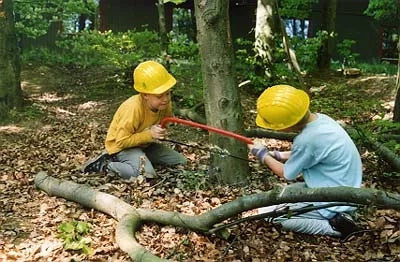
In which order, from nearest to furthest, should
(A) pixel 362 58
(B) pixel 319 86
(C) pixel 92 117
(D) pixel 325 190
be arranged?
(D) pixel 325 190, (C) pixel 92 117, (B) pixel 319 86, (A) pixel 362 58

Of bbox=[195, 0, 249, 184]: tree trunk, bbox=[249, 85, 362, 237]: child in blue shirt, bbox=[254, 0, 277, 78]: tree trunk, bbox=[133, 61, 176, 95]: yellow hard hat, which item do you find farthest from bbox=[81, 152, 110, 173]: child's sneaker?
bbox=[254, 0, 277, 78]: tree trunk

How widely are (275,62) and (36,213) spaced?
7.88 meters

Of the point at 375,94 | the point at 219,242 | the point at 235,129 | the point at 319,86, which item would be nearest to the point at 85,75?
the point at 319,86

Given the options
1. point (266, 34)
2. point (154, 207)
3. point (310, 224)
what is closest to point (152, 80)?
point (154, 207)

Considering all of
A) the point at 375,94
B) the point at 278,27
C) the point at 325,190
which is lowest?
the point at 375,94

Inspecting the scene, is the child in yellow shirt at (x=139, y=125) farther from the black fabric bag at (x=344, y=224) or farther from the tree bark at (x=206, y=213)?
the black fabric bag at (x=344, y=224)

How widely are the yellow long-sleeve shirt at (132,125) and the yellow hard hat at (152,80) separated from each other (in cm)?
31

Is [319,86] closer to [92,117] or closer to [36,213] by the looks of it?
[92,117]

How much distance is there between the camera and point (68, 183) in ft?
17.0

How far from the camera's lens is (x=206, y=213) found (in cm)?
395

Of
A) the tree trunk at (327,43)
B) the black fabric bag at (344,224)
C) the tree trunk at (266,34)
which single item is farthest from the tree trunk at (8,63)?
the tree trunk at (327,43)

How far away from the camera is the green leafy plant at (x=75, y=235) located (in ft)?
12.9

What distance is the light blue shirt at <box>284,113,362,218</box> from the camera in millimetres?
4027

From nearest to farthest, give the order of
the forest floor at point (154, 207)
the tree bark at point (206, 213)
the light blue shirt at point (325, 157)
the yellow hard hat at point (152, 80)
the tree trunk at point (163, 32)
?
1. the tree bark at point (206, 213)
2. the forest floor at point (154, 207)
3. the light blue shirt at point (325, 157)
4. the yellow hard hat at point (152, 80)
5. the tree trunk at point (163, 32)
